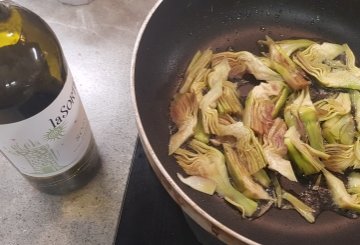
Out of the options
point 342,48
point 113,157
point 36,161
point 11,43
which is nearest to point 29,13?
point 11,43

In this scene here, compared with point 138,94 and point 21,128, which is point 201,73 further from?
point 21,128

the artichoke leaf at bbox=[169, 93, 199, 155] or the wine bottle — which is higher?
the wine bottle

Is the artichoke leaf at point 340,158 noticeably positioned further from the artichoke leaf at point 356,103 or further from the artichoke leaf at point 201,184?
the artichoke leaf at point 201,184

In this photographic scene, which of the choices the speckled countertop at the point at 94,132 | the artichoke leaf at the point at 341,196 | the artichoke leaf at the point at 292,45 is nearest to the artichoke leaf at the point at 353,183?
the artichoke leaf at the point at 341,196

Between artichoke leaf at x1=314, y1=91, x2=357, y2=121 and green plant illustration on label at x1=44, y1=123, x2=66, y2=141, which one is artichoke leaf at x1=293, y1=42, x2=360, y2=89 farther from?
green plant illustration on label at x1=44, y1=123, x2=66, y2=141

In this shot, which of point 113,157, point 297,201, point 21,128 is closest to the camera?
point 21,128

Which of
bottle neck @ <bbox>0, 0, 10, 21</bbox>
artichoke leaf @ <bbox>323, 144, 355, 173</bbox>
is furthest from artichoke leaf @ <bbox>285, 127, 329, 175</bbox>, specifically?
bottle neck @ <bbox>0, 0, 10, 21</bbox>
